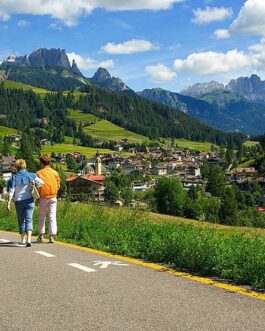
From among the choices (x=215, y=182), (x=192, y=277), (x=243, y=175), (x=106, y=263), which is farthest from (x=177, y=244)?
(x=243, y=175)

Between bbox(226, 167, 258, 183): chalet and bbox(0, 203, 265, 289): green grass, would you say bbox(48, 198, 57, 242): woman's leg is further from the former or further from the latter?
bbox(226, 167, 258, 183): chalet

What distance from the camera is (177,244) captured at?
372 inches

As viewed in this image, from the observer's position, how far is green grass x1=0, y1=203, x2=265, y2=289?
25.3 feet

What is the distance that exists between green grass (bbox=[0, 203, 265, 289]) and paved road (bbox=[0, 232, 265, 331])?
67 centimetres

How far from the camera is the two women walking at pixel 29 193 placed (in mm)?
12273

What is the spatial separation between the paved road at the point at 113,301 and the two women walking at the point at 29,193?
317 cm

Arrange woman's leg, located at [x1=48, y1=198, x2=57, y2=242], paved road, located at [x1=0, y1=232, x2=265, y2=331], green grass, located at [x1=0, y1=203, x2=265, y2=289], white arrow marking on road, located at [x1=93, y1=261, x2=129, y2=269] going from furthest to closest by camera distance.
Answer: woman's leg, located at [x1=48, y1=198, x2=57, y2=242] → white arrow marking on road, located at [x1=93, y1=261, x2=129, y2=269] → green grass, located at [x1=0, y1=203, x2=265, y2=289] → paved road, located at [x1=0, y1=232, x2=265, y2=331]

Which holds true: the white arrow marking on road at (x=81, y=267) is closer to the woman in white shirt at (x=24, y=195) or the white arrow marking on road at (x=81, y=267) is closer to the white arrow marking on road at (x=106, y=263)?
the white arrow marking on road at (x=106, y=263)

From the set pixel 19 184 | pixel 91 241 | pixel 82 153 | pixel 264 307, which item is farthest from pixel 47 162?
pixel 82 153

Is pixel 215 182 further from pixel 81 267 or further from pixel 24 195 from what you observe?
pixel 81 267

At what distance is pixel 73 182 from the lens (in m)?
124

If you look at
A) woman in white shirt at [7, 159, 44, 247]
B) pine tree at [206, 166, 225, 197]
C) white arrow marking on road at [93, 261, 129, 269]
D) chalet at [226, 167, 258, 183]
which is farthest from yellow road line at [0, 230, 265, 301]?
chalet at [226, 167, 258, 183]

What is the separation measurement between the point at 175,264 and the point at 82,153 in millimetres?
184904

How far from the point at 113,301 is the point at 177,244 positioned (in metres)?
3.30
